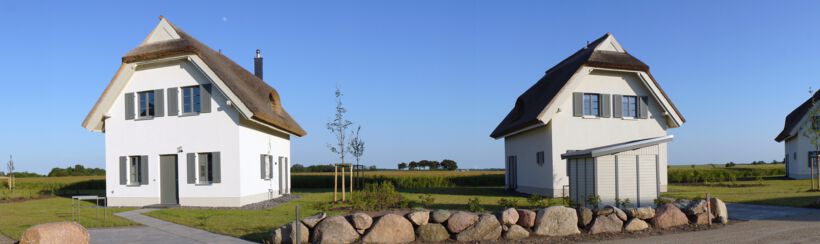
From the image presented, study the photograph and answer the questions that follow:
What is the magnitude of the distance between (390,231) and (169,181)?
13501 mm

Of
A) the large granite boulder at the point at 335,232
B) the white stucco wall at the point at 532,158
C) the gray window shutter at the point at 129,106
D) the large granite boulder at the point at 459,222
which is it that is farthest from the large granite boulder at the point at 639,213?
the gray window shutter at the point at 129,106

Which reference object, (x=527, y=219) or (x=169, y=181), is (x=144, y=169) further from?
(x=527, y=219)

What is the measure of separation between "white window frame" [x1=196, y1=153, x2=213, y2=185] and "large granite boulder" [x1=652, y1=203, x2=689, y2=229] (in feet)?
48.8

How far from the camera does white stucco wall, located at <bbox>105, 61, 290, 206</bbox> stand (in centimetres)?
2009

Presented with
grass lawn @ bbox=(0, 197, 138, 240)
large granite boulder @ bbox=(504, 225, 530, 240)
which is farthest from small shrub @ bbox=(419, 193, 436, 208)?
grass lawn @ bbox=(0, 197, 138, 240)

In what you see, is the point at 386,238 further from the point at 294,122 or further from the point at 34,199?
the point at 34,199

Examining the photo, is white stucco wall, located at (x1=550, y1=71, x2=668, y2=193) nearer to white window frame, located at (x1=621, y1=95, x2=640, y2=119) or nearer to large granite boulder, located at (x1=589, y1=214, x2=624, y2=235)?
white window frame, located at (x1=621, y1=95, x2=640, y2=119)

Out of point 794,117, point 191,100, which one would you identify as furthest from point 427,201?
point 794,117

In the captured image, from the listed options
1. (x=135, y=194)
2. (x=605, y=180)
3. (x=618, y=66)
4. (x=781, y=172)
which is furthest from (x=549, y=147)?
(x=781, y=172)

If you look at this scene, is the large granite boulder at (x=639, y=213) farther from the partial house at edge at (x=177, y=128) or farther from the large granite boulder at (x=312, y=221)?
the partial house at edge at (x=177, y=128)

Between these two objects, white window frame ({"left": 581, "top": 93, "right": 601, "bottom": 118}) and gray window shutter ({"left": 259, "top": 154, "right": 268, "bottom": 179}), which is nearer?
gray window shutter ({"left": 259, "top": 154, "right": 268, "bottom": 179})

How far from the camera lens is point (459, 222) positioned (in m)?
10.8

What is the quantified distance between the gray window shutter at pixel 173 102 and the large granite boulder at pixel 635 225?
15.9 metres

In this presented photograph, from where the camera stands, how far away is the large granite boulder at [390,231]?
34.7ft
